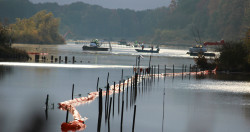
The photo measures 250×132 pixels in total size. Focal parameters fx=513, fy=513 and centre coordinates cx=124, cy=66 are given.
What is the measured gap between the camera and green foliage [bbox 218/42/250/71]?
8681 cm

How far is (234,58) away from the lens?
87438 millimetres

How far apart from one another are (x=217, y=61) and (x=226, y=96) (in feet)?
109

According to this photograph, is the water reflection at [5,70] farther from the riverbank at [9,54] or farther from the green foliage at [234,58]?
the green foliage at [234,58]

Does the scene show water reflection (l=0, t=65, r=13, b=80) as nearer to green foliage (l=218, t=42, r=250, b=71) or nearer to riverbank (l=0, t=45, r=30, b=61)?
riverbank (l=0, t=45, r=30, b=61)

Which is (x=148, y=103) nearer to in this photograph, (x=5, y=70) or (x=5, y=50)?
(x=5, y=70)

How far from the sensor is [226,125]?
42.2 meters

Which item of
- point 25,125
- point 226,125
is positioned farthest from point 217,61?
point 25,125

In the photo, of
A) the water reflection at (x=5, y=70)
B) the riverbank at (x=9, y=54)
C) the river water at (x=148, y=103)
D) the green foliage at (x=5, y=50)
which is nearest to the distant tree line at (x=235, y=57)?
the river water at (x=148, y=103)

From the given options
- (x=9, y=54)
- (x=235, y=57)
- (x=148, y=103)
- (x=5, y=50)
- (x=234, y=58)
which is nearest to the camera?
(x=148, y=103)

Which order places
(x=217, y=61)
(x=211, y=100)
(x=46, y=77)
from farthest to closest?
(x=217, y=61), (x=46, y=77), (x=211, y=100)

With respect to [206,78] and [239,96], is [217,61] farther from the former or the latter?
[239,96]

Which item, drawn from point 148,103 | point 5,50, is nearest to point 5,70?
point 5,50

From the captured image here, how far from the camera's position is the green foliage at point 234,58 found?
285ft

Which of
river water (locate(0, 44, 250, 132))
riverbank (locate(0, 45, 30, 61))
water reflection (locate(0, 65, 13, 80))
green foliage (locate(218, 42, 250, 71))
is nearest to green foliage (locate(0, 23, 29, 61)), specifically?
riverbank (locate(0, 45, 30, 61))
